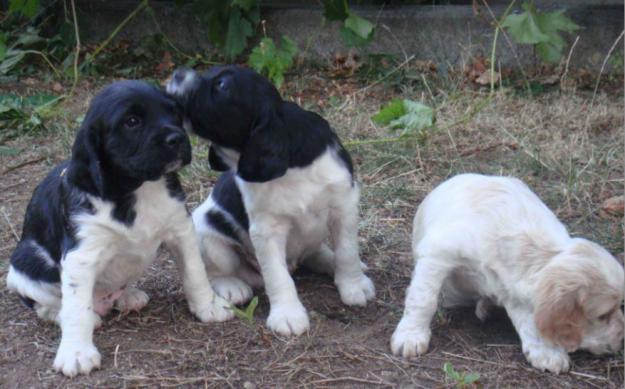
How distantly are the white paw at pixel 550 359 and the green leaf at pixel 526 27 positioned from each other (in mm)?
3472

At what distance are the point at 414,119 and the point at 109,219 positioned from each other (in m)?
3.08

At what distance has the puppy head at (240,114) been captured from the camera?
383 centimetres

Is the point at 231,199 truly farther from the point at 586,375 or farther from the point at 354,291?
the point at 586,375

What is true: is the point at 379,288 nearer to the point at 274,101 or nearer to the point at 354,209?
the point at 354,209

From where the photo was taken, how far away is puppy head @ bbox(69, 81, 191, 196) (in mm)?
3551

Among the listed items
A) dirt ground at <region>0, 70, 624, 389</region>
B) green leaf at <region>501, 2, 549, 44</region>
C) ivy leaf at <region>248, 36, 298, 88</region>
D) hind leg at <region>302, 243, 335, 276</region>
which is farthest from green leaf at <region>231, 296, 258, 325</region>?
ivy leaf at <region>248, 36, 298, 88</region>

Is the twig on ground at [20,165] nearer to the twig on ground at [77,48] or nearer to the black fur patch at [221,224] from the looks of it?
the twig on ground at [77,48]

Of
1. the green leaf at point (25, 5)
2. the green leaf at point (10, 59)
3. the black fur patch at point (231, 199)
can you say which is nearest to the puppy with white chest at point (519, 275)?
the black fur patch at point (231, 199)

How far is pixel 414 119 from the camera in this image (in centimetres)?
627

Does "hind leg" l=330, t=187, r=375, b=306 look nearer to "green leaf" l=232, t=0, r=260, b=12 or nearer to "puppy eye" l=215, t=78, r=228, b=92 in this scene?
"puppy eye" l=215, t=78, r=228, b=92

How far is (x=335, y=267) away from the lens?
4.33m

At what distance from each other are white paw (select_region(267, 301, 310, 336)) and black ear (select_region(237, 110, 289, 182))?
0.60 meters

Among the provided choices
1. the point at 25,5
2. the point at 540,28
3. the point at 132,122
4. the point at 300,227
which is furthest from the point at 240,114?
the point at 25,5

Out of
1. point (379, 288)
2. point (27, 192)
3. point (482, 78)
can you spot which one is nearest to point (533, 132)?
point (482, 78)
